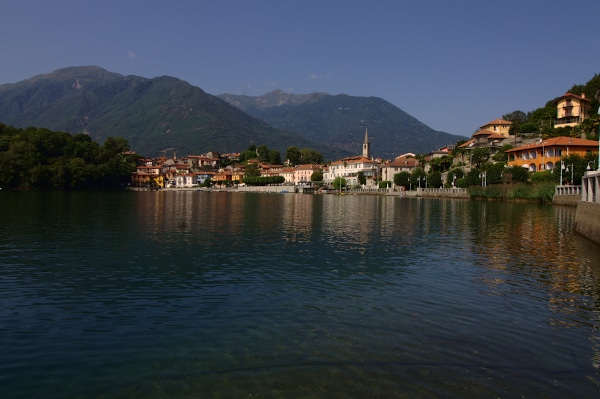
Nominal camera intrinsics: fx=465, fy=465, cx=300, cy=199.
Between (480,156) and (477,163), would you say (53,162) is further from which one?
(480,156)

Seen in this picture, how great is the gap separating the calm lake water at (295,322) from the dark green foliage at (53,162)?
111903 mm

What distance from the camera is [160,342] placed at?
1073cm

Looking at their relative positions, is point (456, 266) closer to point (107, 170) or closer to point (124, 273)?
point (124, 273)

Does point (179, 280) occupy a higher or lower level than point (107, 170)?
lower

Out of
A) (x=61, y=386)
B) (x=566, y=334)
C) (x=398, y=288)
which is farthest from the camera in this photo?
(x=398, y=288)

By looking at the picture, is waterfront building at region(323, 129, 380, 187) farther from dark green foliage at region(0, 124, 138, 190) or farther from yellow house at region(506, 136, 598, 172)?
dark green foliage at region(0, 124, 138, 190)

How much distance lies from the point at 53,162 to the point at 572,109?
134650 millimetres

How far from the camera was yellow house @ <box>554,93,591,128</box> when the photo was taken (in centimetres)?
10481

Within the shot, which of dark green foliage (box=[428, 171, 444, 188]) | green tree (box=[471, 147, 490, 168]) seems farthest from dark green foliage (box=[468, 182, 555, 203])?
dark green foliage (box=[428, 171, 444, 188])

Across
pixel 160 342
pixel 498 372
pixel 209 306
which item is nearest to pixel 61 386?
pixel 160 342

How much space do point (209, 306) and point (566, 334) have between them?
965 cm

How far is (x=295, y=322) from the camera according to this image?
40.4 feet

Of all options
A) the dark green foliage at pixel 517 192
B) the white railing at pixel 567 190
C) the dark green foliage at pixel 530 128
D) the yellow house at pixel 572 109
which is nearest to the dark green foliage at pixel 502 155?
the yellow house at pixel 572 109

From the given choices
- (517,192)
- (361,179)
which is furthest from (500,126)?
Answer: (517,192)
